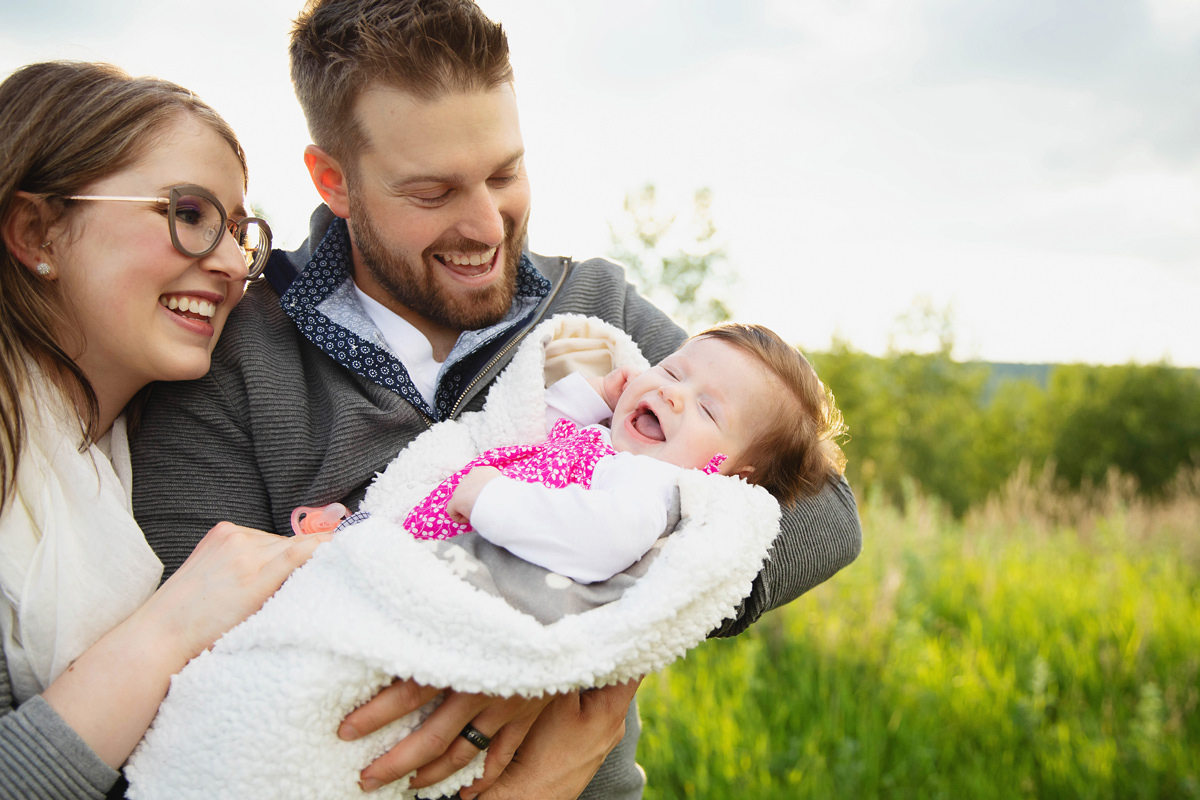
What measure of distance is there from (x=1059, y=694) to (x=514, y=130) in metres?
3.97

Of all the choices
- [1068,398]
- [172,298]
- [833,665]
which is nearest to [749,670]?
[833,665]

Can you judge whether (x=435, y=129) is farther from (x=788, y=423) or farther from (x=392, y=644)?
(x=392, y=644)

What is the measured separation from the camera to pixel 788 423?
1.89 meters

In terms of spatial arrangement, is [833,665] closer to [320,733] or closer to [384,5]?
[320,733]

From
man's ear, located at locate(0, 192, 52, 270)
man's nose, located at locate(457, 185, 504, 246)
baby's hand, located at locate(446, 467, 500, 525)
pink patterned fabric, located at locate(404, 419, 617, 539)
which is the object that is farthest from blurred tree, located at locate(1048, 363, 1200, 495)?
man's ear, located at locate(0, 192, 52, 270)

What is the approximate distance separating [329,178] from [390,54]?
0.47m

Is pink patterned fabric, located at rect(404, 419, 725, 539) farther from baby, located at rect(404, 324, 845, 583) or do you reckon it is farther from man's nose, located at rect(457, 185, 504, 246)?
man's nose, located at rect(457, 185, 504, 246)

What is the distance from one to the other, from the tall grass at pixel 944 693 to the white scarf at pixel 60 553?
237cm

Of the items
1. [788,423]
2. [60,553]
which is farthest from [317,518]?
[788,423]

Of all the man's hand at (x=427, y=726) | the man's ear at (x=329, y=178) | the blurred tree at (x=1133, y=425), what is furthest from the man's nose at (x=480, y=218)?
the blurred tree at (x=1133, y=425)

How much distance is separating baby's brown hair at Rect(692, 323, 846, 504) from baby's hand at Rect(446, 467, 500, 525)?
68cm

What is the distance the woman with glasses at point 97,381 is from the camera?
1404 millimetres

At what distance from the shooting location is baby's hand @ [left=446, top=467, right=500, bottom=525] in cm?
152

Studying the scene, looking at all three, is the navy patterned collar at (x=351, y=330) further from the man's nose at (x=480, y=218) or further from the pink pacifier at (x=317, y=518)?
the pink pacifier at (x=317, y=518)
